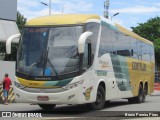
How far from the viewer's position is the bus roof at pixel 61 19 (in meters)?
16.2

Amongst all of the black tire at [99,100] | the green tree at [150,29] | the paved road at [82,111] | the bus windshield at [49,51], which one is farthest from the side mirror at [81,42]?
the green tree at [150,29]

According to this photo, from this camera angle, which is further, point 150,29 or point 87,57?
point 150,29

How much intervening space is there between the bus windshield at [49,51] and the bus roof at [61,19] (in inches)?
9.1

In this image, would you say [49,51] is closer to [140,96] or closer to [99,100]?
[99,100]

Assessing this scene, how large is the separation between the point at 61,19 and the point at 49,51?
4.76ft

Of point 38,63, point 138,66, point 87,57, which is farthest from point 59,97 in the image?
point 138,66

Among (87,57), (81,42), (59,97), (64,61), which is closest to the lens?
(81,42)

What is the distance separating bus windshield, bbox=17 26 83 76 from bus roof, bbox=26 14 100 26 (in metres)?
0.23

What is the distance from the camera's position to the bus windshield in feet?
50.9

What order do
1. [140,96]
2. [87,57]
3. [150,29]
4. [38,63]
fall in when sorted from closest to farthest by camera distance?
1. [38,63]
2. [87,57]
3. [140,96]
4. [150,29]

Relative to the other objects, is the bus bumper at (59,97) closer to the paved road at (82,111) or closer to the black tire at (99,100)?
the paved road at (82,111)

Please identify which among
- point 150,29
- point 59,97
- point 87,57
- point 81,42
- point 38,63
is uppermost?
point 150,29

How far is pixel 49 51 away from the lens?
1574cm

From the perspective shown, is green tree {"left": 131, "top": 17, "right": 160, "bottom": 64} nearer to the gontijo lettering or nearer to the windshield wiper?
the gontijo lettering
